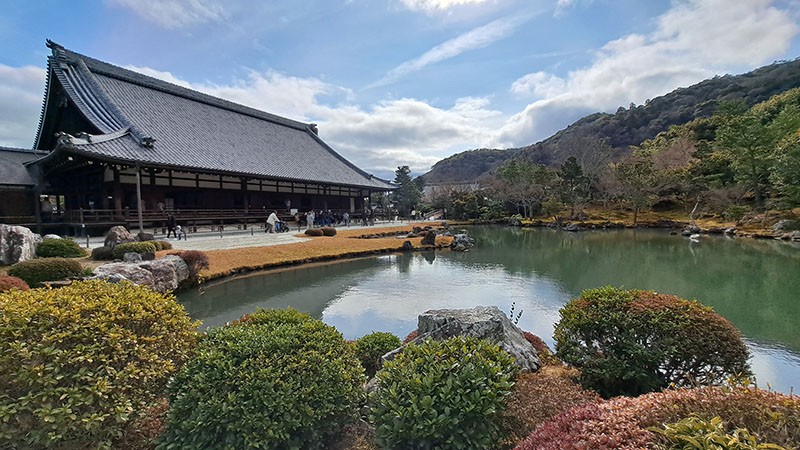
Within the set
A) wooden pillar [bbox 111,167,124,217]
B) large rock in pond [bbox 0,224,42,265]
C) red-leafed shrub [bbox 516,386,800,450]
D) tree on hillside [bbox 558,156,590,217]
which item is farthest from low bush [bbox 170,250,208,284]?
tree on hillside [bbox 558,156,590,217]

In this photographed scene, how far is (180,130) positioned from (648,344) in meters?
27.5

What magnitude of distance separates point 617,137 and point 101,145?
85665 mm

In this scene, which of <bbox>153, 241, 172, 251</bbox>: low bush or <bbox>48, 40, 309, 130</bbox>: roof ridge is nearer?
<bbox>153, 241, 172, 251</bbox>: low bush

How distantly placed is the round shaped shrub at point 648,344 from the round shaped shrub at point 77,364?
4000mm

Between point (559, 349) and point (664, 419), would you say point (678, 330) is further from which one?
point (664, 419)

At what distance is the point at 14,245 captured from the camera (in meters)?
9.92

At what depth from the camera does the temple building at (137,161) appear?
1789cm

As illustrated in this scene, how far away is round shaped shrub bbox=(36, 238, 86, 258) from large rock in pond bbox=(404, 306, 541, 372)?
40.3 feet

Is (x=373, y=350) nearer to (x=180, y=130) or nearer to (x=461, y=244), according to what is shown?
(x=461, y=244)

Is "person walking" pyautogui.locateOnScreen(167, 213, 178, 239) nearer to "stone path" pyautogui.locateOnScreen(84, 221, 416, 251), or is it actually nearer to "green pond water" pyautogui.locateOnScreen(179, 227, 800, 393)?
"stone path" pyautogui.locateOnScreen(84, 221, 416, 251)

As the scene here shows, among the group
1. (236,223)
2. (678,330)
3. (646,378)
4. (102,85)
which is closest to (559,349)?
(646,378)

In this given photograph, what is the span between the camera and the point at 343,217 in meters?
32.8

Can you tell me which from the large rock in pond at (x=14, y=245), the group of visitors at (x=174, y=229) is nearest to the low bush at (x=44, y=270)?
the large rock in pond at (x=14, y=245)

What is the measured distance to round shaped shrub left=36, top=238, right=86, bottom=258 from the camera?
10.5 meters
